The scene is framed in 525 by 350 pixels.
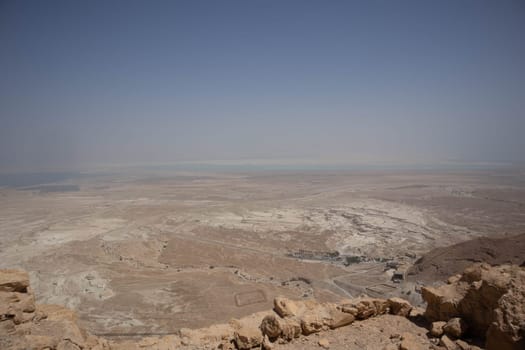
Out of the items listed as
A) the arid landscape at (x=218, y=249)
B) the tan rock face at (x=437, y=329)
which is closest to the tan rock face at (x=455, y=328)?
the tan rock face at (x=437, y=329)

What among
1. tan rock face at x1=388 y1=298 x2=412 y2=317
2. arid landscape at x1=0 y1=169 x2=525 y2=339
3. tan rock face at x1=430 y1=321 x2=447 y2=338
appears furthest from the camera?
arid landscape at x1=0 y1=169 x2=525 y2=339

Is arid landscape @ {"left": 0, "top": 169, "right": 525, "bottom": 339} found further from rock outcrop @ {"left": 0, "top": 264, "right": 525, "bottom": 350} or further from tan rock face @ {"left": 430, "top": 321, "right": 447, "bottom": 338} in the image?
tan rock face @ {"left": 430, "top": 321, "right": 447, "bottom": 338}

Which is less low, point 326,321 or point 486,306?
point 486,306

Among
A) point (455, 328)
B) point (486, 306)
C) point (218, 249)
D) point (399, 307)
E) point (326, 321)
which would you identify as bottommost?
point (218, 249)

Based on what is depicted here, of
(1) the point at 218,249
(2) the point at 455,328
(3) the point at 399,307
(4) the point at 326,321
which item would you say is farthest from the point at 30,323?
(1) the point at 218,249

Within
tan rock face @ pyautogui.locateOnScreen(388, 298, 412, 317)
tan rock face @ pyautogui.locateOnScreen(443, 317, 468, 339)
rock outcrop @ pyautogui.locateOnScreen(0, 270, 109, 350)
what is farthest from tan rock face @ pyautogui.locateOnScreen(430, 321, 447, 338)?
rock outcrop @ pyautogui.locateOnScreen(0, 270, 109, 350)

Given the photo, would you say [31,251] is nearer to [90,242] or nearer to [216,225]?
[90,242]

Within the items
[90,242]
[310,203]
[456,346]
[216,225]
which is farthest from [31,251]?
[310,203]

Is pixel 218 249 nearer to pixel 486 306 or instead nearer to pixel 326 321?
pixel 326 321
